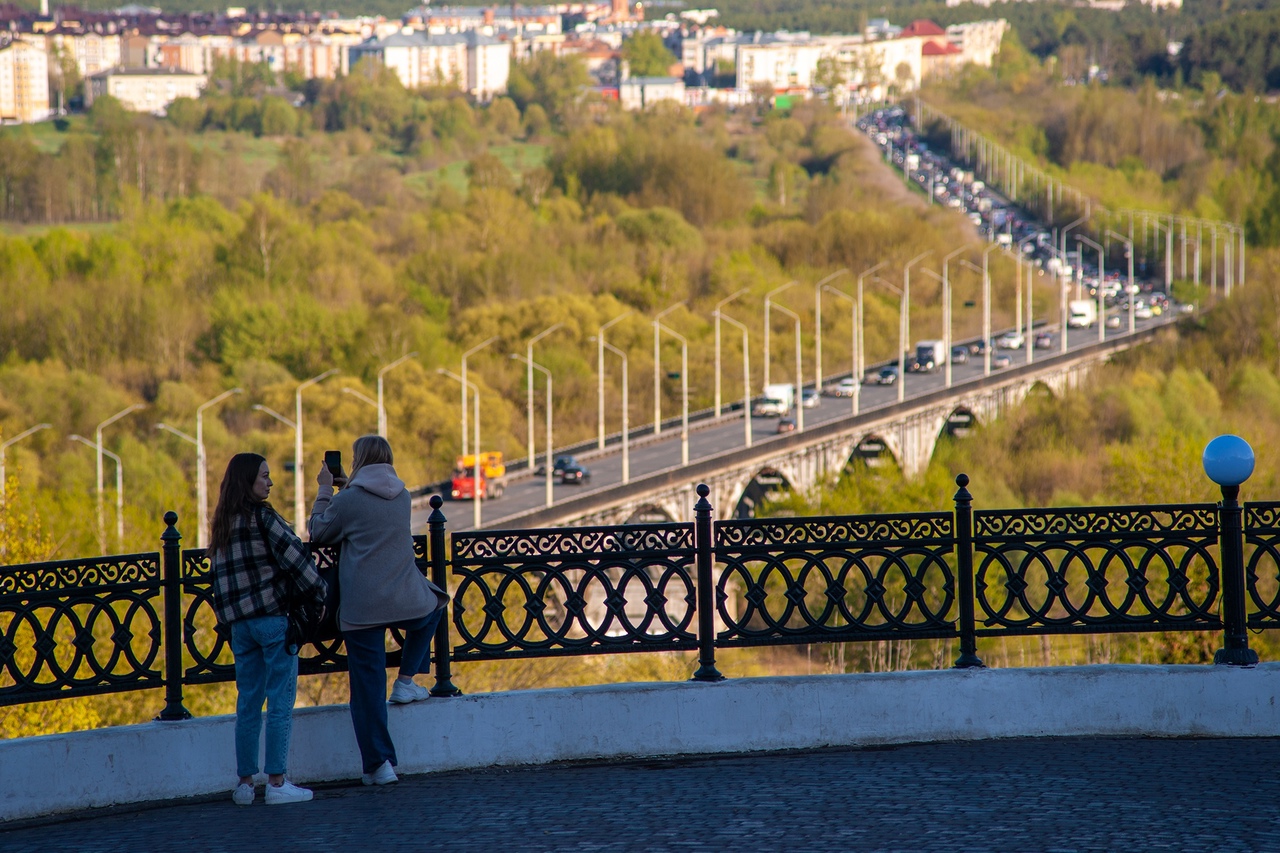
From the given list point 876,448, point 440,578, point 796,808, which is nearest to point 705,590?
point 440,578

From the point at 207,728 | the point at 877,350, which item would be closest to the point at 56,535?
the point at 207,728

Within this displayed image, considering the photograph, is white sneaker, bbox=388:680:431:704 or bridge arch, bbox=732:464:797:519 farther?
bridge arch, bbox=732:464:797:519

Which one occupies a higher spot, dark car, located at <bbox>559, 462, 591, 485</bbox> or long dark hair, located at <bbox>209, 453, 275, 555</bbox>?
long dark hair, located at <bbox>209, 453, 275, 555</bbox>

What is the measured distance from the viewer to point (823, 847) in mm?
6852

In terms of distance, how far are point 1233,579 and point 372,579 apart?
442 centimetres

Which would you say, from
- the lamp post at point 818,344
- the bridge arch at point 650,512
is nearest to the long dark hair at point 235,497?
the bridge arch at point 650,512

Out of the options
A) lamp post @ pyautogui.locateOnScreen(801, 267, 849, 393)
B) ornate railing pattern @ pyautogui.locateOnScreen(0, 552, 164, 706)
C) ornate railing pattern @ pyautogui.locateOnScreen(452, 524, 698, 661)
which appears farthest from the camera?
lamp post @ pyautogui.locateOnScreen(801, 267, 849, 393)

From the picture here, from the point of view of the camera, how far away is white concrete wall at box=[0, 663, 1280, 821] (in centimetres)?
830

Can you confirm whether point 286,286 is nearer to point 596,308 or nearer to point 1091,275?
point 596,308

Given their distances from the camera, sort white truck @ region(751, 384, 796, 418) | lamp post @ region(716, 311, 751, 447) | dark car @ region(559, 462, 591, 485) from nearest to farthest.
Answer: dark car @ region(559, 462, 591, 485), lamp post @ region(716, 311, 751, 447), white truck @ region(751, 384, 796, 418)

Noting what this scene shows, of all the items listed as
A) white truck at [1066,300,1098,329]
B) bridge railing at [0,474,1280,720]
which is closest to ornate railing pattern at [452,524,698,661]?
bridge railing at [0,474,1280,720]

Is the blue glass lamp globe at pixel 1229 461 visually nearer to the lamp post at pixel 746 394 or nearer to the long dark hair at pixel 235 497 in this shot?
the long dark hair at pixel 235 497

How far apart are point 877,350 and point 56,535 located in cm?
6767

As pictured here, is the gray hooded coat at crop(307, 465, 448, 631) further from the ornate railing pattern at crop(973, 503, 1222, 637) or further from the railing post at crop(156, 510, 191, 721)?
→ the ornate railing pattern at crop(973, 503, 1222, 637)
